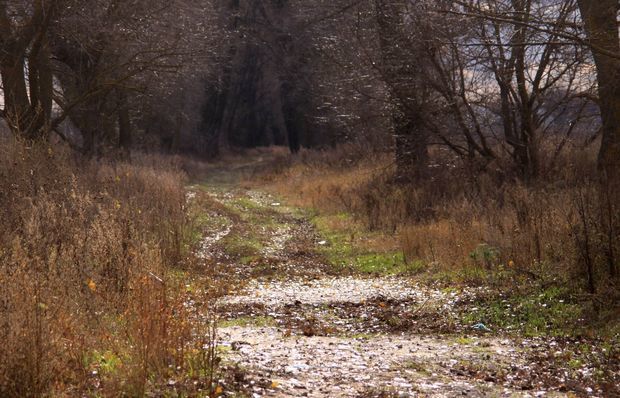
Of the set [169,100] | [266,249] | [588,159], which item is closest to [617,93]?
[588,159]

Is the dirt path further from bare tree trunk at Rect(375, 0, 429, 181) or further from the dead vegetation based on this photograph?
bare tree trunk at Rect(375, 0, 429, 181)

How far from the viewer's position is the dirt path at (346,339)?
687 centimetres

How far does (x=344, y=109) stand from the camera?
2194 cm

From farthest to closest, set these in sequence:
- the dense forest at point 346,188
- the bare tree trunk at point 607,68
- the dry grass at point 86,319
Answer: the bare tree trunk at point 607,68 → the dense forest at point 346,188 → the dry grass at point 86,319

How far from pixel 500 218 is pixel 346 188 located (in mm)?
11164

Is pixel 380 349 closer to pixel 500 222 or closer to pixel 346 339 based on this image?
pixel 346 339

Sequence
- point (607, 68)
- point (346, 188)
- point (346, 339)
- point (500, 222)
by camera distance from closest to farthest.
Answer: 1. point (346, 339)
2. point (607, 68)
3. point (500, 222)
4. point (346, 188)

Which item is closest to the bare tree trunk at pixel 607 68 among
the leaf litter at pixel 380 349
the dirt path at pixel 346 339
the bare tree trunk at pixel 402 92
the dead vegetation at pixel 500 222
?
the dead vegetation at pixel 500 222

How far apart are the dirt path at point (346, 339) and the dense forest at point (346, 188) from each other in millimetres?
251

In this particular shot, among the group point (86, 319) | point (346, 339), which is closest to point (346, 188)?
point (346, 339)

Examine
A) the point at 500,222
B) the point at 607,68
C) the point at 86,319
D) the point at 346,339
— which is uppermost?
the point at 607,68

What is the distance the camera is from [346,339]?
9164 millimetres

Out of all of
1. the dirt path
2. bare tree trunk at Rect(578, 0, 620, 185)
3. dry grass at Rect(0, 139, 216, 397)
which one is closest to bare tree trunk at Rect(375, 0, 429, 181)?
the dirt path

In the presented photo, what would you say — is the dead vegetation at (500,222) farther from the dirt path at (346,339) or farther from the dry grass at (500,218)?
the dirt path at (346,339)
